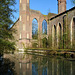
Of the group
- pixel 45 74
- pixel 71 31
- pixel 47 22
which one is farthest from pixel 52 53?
pixel 47 22

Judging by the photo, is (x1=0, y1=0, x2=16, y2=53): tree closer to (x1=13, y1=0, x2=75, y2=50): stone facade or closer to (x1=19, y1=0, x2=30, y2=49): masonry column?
(x1=13, y1=0, x2=75, y2=50): stone facade

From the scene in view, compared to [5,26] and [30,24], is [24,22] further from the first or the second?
[5,26]

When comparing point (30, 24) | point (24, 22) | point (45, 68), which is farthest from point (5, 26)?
point (30, 24)

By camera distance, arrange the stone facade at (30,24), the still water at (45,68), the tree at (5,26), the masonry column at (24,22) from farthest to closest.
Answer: the masonry column at (24,22), the stone facade at (30,24), the still water at (45,68), the tree at (5,26)

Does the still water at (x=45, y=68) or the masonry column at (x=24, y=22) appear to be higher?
the masonry column at (x=24, y=22)

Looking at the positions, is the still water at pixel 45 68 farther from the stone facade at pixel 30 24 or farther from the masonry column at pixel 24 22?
the masonry column at pixel 24 22

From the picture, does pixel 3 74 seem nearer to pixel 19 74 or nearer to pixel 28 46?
pixel 19 74

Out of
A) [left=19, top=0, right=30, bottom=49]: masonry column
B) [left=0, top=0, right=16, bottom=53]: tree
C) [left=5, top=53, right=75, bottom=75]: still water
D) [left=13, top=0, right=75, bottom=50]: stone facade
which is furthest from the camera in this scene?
[left=19, top=0, right=30, bottom=49]: masonry column

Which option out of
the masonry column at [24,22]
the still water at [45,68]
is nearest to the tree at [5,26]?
the still water at [45,68]

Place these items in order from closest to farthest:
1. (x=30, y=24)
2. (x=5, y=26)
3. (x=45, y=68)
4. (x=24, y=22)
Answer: (x=5, y=26) → (x=45, y=68) → (x=24, y=22) → (x=30, y=24)

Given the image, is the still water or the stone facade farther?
the stone facade

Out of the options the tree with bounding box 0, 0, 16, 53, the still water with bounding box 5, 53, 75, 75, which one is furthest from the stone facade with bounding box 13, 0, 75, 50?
the tree with bounding box 0, 0, 16, 53

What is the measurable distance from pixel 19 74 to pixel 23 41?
786 inches

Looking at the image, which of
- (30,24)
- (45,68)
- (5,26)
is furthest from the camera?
(30,24)
